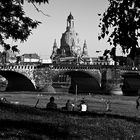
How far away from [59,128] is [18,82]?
10614cm

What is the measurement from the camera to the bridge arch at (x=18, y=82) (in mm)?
108213

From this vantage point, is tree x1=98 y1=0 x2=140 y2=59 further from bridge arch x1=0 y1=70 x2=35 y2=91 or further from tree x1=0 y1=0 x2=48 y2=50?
bridge arch x1=0 y1=70 x2=35 y2=91

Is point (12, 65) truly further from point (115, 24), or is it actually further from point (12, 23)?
point (115, 24)

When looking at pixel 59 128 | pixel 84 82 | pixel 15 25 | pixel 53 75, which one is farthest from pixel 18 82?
pixel 59 128

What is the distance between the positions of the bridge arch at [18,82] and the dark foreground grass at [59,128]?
302ft

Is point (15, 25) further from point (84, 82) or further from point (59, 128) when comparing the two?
point (84, 82)

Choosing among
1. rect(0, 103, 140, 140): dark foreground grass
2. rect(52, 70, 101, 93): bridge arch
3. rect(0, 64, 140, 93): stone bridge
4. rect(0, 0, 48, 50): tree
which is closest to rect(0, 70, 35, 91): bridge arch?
rect(0, 64, 140, 93): stone bridge

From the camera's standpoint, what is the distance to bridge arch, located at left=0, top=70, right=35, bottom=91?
108 meters

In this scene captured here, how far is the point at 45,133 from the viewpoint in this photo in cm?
1138

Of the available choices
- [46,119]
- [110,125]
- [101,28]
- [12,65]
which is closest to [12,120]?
[46,119]

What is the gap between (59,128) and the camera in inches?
489

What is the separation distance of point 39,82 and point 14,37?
9459cm

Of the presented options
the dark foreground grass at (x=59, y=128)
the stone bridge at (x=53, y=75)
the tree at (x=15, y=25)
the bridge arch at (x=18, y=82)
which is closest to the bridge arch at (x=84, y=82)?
the stone bridge at (x=53, y=75)

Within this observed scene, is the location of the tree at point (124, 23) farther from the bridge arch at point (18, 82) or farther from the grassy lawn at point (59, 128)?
the bridge arch at point (18, 82)
